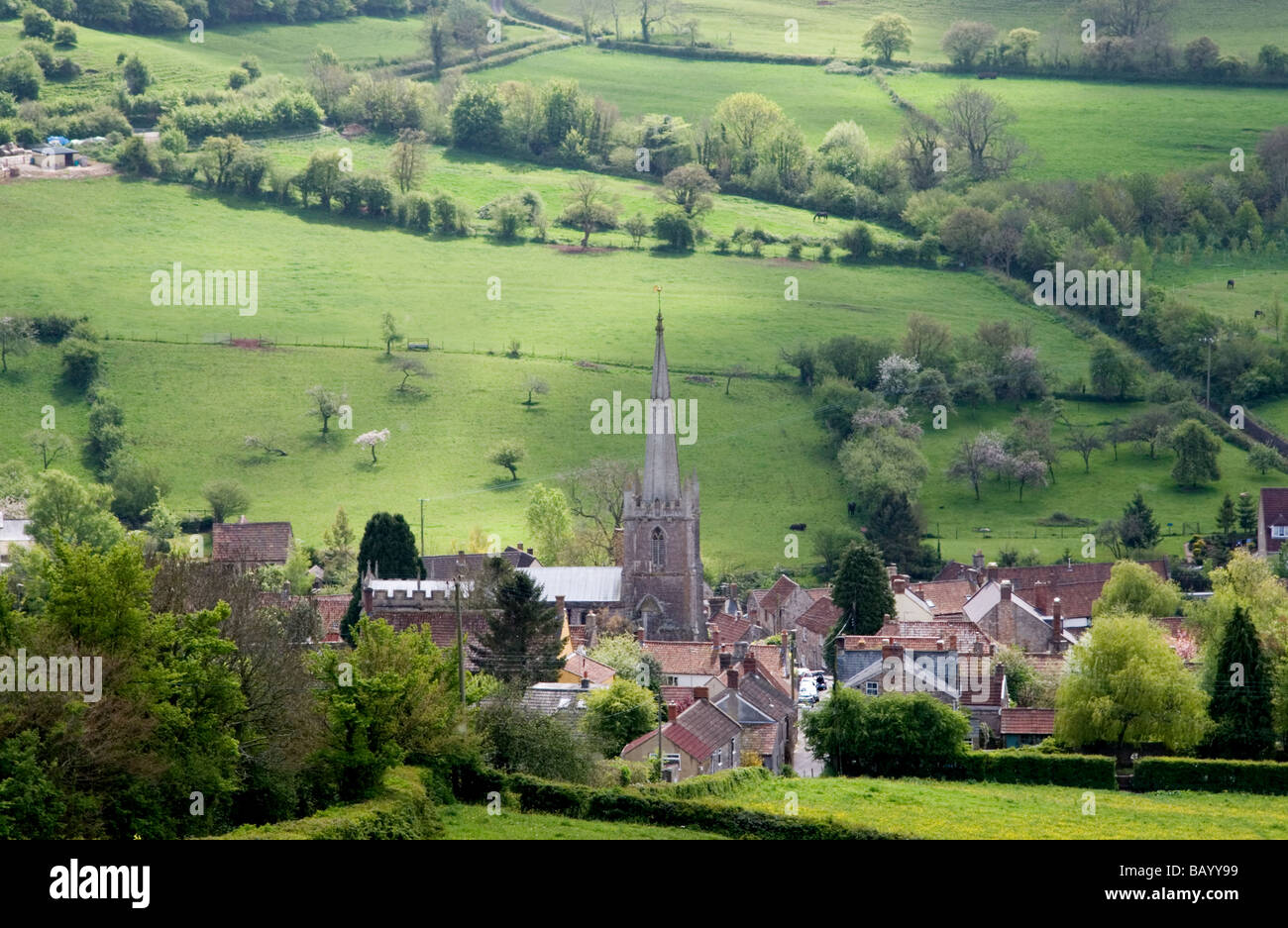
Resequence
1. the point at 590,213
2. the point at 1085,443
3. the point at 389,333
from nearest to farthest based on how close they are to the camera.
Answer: the point at 1085,443 → the point at 389,333 → the point at 590,213

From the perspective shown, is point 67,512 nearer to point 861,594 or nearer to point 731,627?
point 731,627

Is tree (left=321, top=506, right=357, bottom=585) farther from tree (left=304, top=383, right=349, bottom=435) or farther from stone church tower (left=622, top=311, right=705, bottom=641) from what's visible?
stone church tower (left=622, top=311, right=705, bottom=641)

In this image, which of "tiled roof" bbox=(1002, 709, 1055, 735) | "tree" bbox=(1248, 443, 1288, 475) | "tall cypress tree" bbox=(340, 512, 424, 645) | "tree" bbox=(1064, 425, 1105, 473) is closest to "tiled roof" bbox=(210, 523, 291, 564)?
"tall cypress tree" bbox=(340, 512, 424, 645)

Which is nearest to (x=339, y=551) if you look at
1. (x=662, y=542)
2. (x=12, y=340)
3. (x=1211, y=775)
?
(x=662, y=542)

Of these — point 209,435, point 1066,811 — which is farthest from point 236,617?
point 209,435

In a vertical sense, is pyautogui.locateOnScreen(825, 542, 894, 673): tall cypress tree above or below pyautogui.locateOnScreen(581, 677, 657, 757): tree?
below

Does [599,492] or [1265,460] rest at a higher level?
[1265,460]
